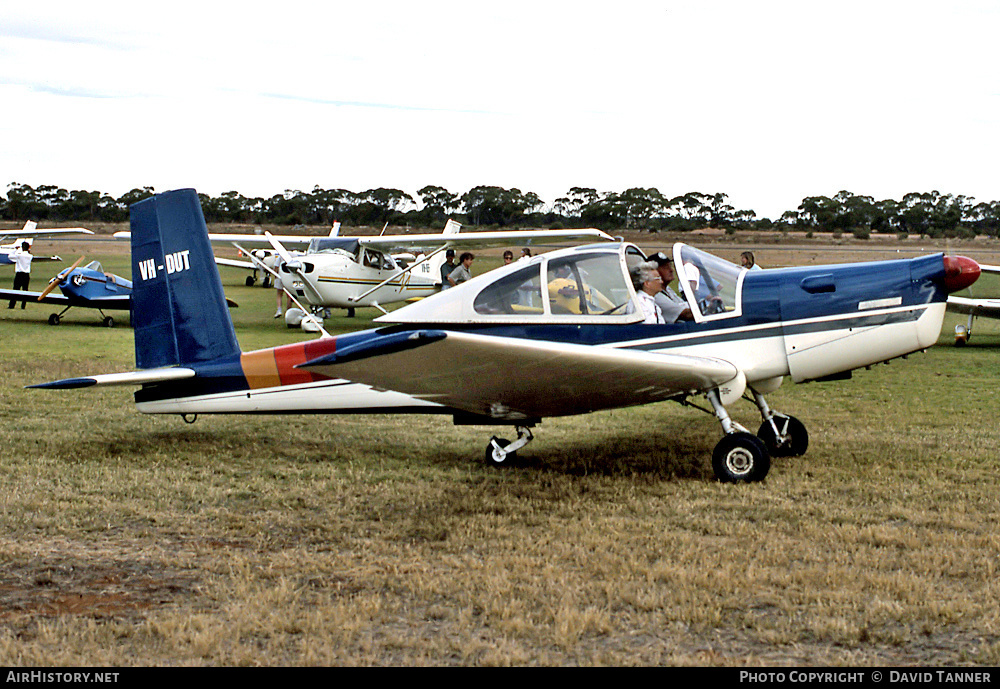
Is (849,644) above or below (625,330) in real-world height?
below

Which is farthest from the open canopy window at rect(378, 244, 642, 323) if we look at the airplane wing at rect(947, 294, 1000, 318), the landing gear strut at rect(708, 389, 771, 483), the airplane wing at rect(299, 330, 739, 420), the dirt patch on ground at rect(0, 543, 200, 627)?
the airplane wing at rect(947, 294, 1000, 318)

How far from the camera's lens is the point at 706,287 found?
644cm

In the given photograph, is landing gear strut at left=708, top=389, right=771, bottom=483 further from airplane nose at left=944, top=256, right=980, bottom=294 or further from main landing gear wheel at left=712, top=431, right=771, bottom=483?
airplane nose at left=944, top=256, right=980, bottom=294

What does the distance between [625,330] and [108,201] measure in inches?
3496

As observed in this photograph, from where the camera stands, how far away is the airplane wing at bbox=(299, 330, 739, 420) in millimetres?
4801

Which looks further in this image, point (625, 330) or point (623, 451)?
point (623, 451)

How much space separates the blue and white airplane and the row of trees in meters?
51.1

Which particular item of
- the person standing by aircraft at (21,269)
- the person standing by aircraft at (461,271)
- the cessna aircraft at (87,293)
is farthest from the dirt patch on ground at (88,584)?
the person standing by aircraft at (21,269)

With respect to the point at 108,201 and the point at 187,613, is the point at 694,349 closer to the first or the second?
the point at 187,613

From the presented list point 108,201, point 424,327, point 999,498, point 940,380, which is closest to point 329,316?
point 940,380

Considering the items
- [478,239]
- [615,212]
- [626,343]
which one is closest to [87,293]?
[478,239]

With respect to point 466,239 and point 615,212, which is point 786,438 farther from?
point 615,212

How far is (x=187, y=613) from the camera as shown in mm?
3967

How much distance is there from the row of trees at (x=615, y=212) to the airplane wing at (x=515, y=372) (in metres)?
51.6
